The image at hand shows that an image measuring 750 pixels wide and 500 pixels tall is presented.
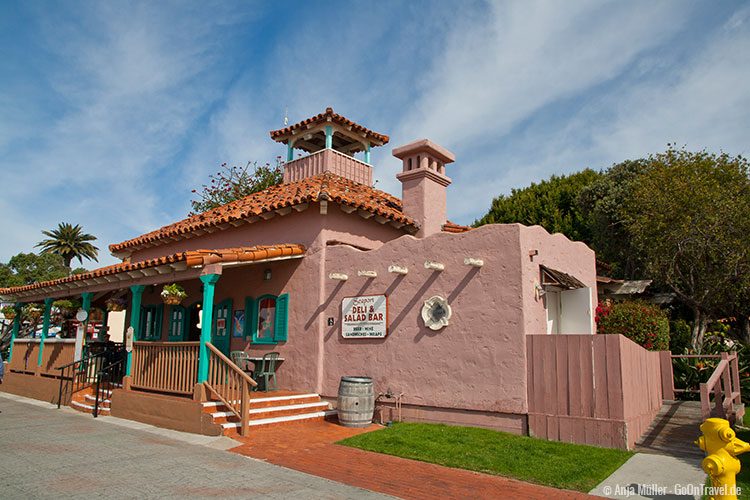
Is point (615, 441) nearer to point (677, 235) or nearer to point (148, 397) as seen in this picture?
point (148, 397)

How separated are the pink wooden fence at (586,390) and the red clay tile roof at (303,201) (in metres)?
5.29

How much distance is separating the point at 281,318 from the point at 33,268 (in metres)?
38.8

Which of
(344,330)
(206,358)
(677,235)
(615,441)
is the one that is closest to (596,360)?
(615,441)

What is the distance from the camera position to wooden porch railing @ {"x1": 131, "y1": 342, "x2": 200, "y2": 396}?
10.2 metres

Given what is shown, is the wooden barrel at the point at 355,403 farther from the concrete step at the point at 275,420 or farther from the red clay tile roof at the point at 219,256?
the red clay tile roof at the point at 219,256

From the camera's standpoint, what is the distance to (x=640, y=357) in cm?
927

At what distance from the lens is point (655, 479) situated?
6578 millimetres

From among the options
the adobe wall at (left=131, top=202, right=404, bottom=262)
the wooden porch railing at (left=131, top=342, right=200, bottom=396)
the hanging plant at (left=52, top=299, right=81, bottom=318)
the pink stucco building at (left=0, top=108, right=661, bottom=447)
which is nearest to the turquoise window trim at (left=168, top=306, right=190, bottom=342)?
the pink stucco building at (left=0, top=108, right=661, bottom=447)

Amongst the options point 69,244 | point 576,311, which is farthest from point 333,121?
point 69,244

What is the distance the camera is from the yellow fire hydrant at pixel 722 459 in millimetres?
5066

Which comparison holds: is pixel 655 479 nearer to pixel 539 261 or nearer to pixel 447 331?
pixel 447 331

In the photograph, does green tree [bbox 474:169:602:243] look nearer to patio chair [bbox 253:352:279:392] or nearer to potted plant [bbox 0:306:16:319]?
patio chair [bbox 253:352:279:392]

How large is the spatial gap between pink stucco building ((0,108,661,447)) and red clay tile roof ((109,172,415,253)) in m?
0.07

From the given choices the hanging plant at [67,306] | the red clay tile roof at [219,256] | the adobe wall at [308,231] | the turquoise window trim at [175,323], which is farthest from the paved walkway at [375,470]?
the hanging plant at [67,306]
